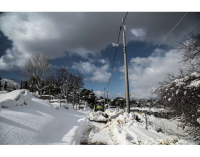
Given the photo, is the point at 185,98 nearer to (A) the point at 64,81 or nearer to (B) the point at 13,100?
(B) the point at 13,100

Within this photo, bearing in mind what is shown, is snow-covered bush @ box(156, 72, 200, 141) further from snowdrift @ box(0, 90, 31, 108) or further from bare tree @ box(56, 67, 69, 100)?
bare tree @ box(56, 67, 69, 100)

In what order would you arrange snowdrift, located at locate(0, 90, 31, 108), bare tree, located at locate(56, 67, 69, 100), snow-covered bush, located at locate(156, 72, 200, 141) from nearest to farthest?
snow-covered bush, located at locate(156, 72, 200, 141) → snowdrift, located at locate(0, 90, 31, 108) → bare tree, located at locate(56, 67, 69, 100)

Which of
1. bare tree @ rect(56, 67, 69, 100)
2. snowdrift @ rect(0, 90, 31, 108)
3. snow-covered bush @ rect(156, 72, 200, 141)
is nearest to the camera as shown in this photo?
snow-covered bush @ rect(156, 72, 200, 141)

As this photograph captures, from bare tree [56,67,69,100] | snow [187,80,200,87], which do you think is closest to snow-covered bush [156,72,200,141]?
snow [187,80,200,87]

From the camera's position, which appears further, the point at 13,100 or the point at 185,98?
the point at 13,100

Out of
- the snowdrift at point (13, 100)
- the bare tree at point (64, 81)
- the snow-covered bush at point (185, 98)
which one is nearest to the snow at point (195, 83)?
the snow-covered bush at point (185, 98)

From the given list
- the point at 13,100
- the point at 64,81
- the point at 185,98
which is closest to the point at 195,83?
the point at 185,98

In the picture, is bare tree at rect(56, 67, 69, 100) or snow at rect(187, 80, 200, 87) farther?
bare tree at rect(56, 67, 69, 100)

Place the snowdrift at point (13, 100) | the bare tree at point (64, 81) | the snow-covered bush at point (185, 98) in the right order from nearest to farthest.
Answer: the snow-covered bush at point (185, 98), the snowdrift at point (13, 100), the bare tree at point (64, 81)

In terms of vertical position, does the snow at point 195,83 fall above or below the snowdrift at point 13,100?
above

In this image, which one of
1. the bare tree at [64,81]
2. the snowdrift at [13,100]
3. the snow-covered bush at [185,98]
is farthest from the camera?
the bare tree at [64,81]

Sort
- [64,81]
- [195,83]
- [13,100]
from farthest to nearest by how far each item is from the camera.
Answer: [64,81], [13,100], [195,83]

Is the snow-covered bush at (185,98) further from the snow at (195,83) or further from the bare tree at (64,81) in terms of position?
the bare tree at (64,81)

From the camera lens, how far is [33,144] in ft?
6.70
